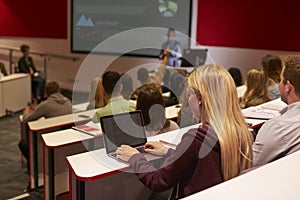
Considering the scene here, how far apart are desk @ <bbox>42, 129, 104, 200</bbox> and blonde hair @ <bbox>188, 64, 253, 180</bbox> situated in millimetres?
1281

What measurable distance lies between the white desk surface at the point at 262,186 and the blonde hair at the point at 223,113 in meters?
0.18

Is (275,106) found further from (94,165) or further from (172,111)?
(94,165)

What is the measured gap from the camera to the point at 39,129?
3.63 metres

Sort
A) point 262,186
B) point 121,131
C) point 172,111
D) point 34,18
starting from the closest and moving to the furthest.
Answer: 1. point 262,186
2. point 121,131
3. point 172,111
4. point 34,18

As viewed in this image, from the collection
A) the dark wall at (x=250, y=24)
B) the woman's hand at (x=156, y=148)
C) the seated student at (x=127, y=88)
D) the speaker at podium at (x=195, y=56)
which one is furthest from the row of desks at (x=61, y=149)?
the dark wall at (x=250, y=24)

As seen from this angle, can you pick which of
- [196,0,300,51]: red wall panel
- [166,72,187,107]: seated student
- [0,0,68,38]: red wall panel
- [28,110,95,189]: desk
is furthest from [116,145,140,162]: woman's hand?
[0,0,68,38]: red wall panel

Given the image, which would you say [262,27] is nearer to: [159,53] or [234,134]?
[159,53]

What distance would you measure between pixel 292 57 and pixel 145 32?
6355mm

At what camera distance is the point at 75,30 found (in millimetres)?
8805

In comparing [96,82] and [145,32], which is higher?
[145,32]

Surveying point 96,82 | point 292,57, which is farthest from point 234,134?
point 96,82

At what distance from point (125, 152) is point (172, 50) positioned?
556cm

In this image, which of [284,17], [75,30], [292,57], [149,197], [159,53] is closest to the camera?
[292,57]

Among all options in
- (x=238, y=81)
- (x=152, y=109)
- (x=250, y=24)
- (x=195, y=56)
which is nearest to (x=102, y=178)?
(x=152, y=109)
